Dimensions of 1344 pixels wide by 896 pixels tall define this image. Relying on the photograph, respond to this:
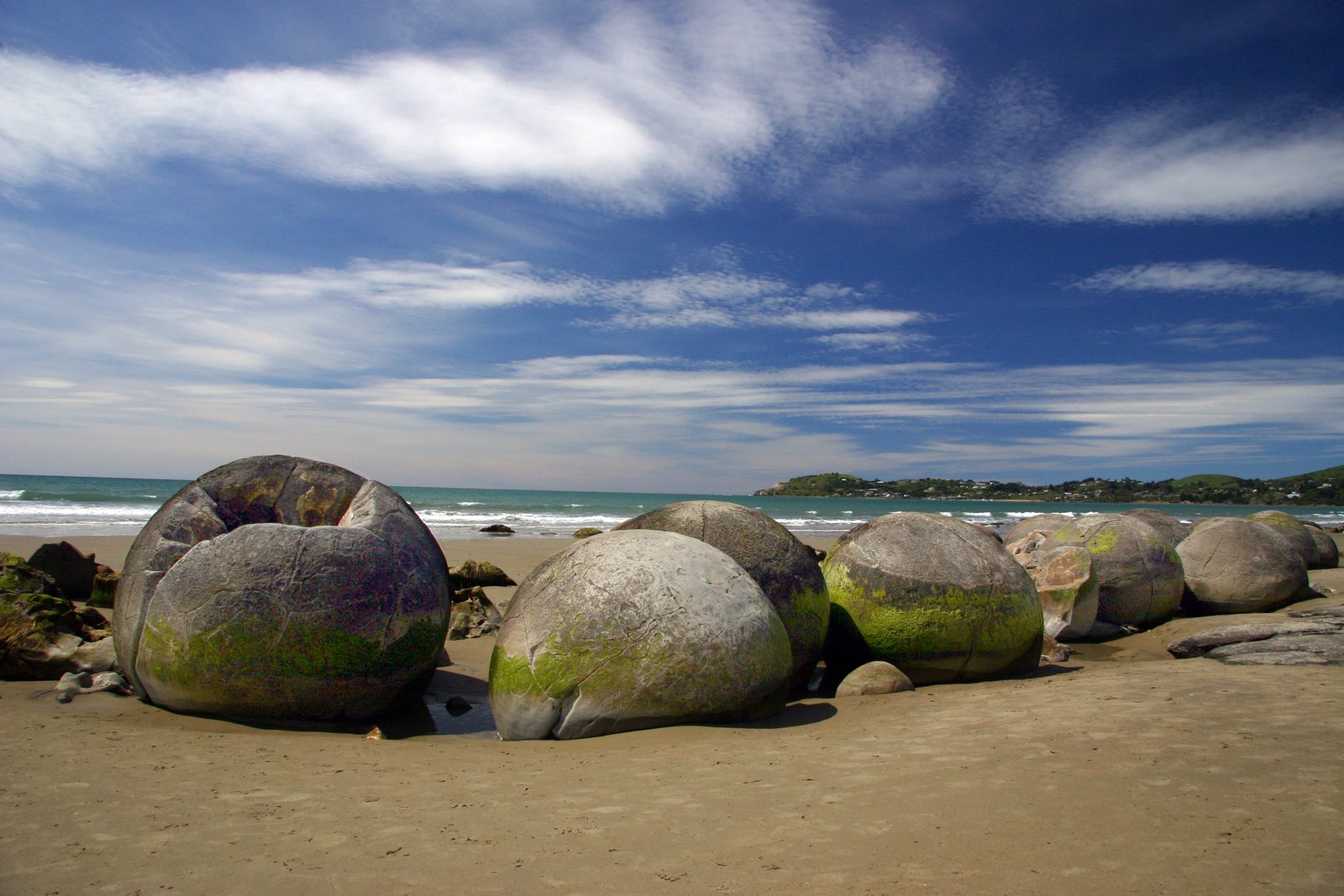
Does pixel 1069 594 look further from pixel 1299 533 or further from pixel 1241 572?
pixel 1299 533

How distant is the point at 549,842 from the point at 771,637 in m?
2.49

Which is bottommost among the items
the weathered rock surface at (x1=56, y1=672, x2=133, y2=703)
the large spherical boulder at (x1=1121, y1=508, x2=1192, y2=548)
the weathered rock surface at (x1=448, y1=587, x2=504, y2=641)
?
the weathered rock surface at (x1=448, y1=587, x2=504, y2=641)

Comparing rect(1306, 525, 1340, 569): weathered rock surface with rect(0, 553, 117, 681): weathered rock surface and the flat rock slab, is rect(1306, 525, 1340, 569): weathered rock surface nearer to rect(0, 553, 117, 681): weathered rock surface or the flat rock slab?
the flat rock slab

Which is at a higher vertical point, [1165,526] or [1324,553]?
[1165,526]

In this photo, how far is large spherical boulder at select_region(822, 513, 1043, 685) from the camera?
7160mm

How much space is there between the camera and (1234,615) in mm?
11406

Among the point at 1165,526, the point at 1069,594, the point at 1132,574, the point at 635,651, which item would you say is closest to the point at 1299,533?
the point at 1165,526

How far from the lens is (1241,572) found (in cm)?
1184

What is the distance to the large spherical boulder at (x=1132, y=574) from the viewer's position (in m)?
11.0

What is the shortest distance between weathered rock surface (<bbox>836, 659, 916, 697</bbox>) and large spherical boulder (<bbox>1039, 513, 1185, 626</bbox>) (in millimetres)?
5332

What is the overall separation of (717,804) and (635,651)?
142 centimetres

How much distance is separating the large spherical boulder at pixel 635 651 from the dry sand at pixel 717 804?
193 mm

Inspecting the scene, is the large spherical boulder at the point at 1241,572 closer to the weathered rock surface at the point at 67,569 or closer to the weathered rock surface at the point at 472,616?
the weathered rock surface at the point at 472,616

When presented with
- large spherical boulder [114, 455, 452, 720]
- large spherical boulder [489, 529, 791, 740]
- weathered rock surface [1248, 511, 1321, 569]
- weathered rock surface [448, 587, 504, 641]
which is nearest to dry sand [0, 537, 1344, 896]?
large spherical boulder [489, 529, 791, 740]
